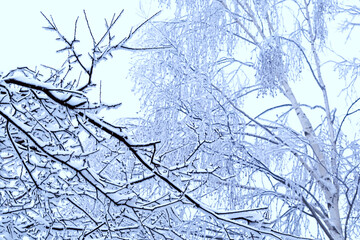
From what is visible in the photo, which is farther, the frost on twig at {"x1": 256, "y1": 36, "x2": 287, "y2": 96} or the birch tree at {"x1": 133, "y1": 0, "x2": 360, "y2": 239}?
the frost on twig at {"x1": 256, "y1": 36, "x2": 287, "y2": 96}

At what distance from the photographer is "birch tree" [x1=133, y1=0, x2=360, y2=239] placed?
5062mm

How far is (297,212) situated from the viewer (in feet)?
16.5

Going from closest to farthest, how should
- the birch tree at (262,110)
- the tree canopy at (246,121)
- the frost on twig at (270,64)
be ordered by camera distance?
1. the tree canopy at (246,121)
2. the birch tree at (262,110)
3. the frost on twig at (270,64)

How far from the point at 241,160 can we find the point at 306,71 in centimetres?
129

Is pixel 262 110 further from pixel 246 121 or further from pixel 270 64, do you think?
pixel 270 64

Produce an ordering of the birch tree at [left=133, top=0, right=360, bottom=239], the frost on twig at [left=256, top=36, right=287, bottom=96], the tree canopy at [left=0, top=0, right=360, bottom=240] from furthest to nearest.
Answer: the frost on twig at [left=256, top=36, right=287, bottom=96] < the birch tree at [left=133, top=0, right=360, bottom=239] < the tree canopy at [left=0, top=0, right=360, bottom=240]

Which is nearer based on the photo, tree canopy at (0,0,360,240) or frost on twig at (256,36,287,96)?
tree canopy at (0,0,360,240)

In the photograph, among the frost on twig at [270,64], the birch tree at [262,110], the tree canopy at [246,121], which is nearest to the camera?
the tree canopy at [246,121]

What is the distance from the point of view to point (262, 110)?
5.93 metres

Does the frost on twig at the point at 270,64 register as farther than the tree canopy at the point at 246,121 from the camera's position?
Yes

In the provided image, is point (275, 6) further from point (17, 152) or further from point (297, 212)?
point (17, 152)

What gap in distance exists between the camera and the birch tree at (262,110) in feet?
16.6

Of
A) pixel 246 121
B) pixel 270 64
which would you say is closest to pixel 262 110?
pixel 246 121

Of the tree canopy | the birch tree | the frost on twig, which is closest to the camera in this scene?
the tree canopy
